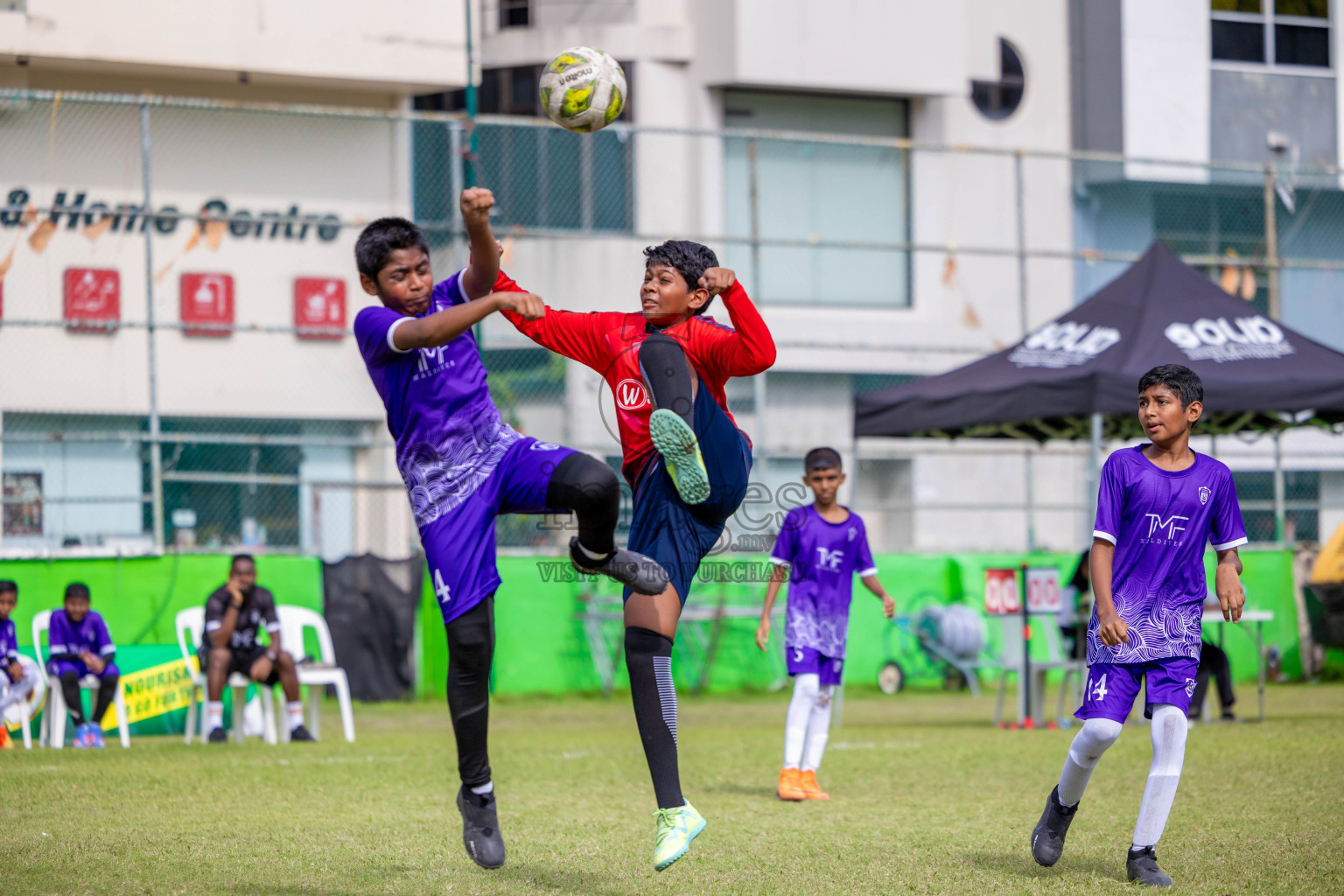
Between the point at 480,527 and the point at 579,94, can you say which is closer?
the point at 480,527

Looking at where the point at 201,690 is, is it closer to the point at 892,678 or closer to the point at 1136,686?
the point at 892,678

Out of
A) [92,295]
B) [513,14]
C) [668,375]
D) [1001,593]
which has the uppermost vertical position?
[513,14]

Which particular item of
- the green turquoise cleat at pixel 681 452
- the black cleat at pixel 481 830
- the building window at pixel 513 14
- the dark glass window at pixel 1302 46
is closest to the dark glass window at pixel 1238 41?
the dark glass window at pixel 1302 46

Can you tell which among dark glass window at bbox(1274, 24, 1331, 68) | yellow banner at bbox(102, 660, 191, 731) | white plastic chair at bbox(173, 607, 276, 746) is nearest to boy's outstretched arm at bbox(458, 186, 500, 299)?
white plastic chair at bbox(173, 607, 276, 746)

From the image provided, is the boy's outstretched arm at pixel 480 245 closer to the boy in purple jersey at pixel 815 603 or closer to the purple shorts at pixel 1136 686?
the purple shorts at pixel 1136 686

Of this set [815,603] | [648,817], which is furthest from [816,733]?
[648,817]

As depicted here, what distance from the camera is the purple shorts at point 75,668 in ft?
39.6

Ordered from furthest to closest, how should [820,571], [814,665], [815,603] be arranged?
[820,571] < [815,603] < [814,665]

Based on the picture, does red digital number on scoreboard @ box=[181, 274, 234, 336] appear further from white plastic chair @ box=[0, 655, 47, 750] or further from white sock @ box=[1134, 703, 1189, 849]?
white sock @ box=[1134, 703, 1189, 849]

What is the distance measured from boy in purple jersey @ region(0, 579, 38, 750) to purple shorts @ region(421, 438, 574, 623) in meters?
7.78

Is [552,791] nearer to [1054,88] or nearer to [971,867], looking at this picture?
[971,867]

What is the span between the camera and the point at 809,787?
8375mm

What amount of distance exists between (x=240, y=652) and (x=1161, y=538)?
8508 mm

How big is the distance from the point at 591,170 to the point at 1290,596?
38.2 ft
